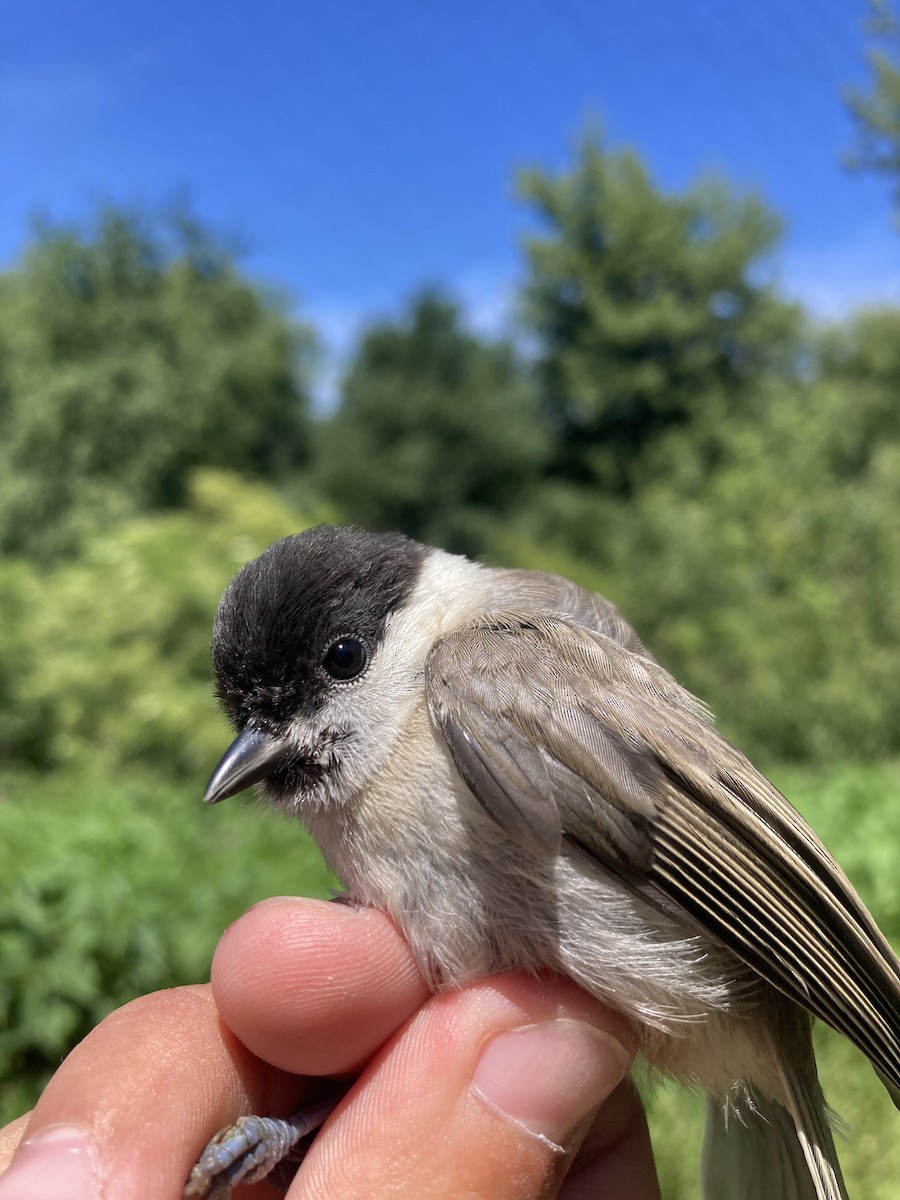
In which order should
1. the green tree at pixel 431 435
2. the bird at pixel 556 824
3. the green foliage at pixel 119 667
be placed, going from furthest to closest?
the green tree at pixel 431 435, the green foliage at pixel 119 667, the bird at pixel 556 824

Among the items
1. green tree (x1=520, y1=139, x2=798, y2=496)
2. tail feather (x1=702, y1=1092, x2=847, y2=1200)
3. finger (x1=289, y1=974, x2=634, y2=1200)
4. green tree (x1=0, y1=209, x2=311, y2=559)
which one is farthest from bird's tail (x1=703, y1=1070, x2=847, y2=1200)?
green tree (x1=520, y1=139, x2=798, y2=496)

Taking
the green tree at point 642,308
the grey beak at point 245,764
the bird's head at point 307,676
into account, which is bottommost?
the grey beak at point 245,764

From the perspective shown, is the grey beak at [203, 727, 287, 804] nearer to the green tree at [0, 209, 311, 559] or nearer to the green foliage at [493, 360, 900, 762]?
the green foliage at [493, 360, 900, 762]

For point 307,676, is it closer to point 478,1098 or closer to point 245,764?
point 245,764

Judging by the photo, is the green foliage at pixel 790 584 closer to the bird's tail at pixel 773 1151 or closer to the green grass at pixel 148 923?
the green grass at pixel 148 923

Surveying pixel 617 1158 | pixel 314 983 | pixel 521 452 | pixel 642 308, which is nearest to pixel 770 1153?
pixel 617 1158

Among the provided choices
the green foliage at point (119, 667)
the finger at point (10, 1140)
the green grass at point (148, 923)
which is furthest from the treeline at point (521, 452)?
the finger at point (10, 1140)
